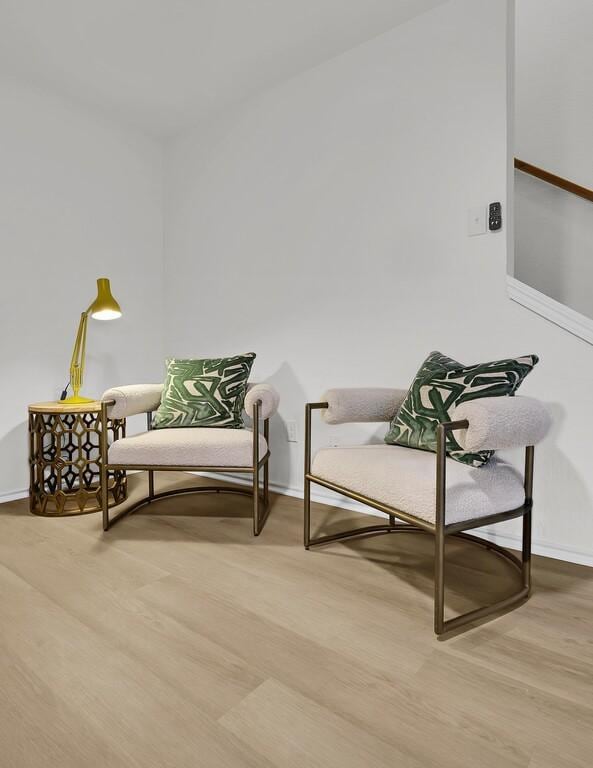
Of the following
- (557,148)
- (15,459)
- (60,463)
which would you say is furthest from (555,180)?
(15,459)

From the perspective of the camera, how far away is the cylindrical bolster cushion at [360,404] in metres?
1.86

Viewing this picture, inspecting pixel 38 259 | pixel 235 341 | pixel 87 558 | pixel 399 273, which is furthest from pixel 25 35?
pixel 87 558

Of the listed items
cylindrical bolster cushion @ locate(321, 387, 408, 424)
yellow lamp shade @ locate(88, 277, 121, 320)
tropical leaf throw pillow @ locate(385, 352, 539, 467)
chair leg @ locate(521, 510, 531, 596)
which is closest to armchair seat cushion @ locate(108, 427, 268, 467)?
cylindrical bolster cushion @ locate(321, 387, 408, 424)

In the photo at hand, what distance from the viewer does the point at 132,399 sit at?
225 cm

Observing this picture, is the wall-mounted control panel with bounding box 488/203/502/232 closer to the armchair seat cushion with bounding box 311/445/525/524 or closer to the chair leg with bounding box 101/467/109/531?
the armchair seat cushion with bounding box 311/445/525/524

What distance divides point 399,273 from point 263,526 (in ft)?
4.30

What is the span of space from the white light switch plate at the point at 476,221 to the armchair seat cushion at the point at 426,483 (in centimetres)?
98

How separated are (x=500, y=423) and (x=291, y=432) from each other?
1.56 metres

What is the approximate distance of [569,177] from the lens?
2299 millimetres

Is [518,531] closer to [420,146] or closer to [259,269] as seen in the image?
[420,146]

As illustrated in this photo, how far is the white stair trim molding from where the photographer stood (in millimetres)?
1748


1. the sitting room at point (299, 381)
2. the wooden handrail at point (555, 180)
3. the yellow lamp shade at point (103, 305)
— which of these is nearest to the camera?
the sitting room at point (299, 381)

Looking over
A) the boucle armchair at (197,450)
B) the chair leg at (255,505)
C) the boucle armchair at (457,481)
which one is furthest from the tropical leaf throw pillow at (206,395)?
the boucle armchair at (457,481)

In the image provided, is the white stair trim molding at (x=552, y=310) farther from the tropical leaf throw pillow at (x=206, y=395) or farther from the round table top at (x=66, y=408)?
the round table top at (x=66, y=408)
